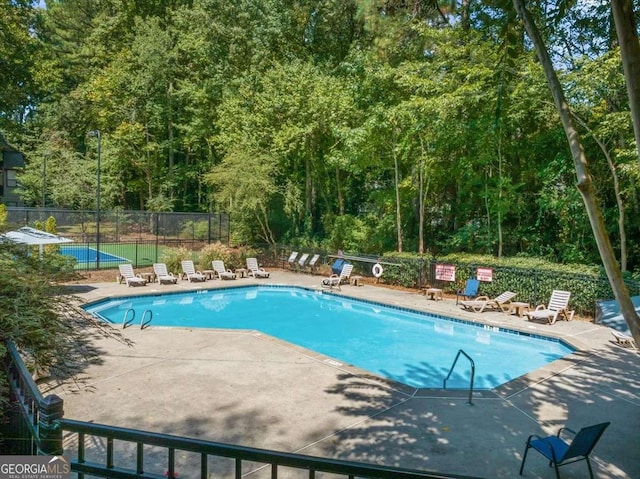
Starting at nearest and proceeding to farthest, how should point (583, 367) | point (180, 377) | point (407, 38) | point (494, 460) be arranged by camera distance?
point (494, 460) < point (180, 377) < point (583, 367) < point (407, 38)

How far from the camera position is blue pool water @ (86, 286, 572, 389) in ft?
30.2

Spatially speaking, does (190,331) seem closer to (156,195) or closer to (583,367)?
(583,367)

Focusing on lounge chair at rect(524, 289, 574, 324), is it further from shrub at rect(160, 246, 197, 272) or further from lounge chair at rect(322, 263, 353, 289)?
shrub at rect(160, 246, 197, 272)

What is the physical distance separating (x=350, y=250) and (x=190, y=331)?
1056 cm

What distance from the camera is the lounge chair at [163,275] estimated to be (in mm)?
16297

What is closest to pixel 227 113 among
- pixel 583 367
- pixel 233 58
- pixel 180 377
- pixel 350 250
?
pixel 233 58

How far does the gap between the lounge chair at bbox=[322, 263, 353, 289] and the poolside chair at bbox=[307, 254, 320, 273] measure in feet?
6.49

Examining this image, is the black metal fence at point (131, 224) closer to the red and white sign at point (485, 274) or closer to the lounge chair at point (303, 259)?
the lounge chair at point (303, 259)

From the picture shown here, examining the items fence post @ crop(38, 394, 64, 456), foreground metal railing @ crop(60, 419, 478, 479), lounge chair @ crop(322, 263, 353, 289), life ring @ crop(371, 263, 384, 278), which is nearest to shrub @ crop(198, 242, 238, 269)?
lounge chair @ crop(322, 263, 353, 289)

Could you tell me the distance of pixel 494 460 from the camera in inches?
186

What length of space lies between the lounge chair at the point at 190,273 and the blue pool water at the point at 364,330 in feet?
4.08

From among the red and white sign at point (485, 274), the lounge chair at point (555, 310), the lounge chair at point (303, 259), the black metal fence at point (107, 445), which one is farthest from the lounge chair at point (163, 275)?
the black metal fence at point (107, 445)

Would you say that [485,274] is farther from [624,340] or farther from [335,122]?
[335,122]

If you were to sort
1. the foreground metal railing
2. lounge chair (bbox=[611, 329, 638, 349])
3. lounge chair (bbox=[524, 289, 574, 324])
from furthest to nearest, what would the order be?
lounge chair (bbox=[524, 289, 574, 324]) < lounge chair (bbox=[611, 329, 638, 349]) < the foreground metal railing
